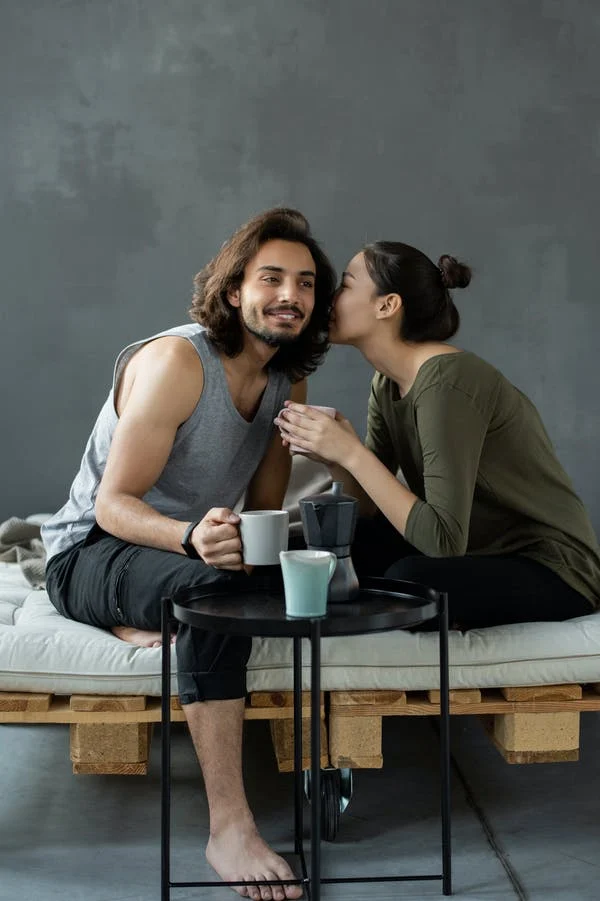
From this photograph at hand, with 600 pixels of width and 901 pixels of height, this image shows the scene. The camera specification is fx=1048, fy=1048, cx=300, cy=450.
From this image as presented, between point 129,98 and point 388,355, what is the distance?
2.13m

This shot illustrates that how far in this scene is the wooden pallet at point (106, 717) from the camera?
191 cm

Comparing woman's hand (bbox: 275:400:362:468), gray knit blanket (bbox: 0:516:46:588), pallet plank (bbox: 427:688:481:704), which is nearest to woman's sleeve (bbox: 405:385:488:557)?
woman's hand (bbox: 275:400:362:468)

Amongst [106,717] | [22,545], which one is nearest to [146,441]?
[106,717]

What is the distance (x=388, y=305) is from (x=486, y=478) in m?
0.43

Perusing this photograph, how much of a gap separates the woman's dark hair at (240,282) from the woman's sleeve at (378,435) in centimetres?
17

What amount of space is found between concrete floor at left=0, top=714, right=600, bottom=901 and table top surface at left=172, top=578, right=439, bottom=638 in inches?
19.6

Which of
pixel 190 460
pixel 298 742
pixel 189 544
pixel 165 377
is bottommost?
pixel 298 742

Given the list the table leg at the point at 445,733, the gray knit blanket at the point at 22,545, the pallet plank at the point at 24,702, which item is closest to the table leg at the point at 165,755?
the pallet plank at the point at 24,702

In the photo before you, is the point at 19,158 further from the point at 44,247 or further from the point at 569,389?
the point at 569,389

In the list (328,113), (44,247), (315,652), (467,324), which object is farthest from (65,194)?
(315,652)

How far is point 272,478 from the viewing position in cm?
250

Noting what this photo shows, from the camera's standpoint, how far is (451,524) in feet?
6.44

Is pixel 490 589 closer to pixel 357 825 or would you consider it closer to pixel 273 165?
pixel 357 825

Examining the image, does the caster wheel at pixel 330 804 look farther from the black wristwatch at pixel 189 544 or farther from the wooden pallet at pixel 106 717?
the black wristwatch at pixel 189 544
